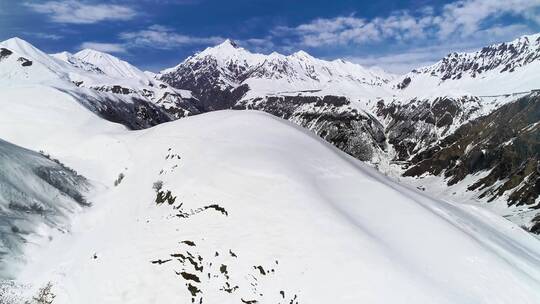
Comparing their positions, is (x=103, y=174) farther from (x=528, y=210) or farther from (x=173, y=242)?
(x=528, y=210)

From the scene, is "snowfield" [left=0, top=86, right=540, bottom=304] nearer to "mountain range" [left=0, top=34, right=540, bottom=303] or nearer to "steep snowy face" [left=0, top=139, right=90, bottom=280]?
"mountain range" [left=0, top=34, right=540, bottom=303]

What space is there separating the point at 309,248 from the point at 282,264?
1.79m

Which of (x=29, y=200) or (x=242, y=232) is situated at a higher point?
(x=242, y=232)

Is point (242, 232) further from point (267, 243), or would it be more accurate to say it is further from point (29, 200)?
point (29, 200)

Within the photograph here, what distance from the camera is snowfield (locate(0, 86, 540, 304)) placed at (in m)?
21.4

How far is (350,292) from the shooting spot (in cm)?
2014

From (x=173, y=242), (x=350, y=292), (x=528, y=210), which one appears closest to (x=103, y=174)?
(x=173, y=242)

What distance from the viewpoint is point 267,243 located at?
24016mm

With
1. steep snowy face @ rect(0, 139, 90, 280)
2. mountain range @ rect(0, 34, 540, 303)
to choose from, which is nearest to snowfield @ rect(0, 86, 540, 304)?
mountain range @ rect(0, 34, 540, 303)

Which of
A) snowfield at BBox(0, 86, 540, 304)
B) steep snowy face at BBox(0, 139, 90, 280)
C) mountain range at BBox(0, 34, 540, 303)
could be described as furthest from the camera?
steep snowy face at BBox(0, 139, 90, 280)

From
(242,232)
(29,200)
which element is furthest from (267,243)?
(29,200)

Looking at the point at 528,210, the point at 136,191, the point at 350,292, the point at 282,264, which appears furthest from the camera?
the point at 528,210

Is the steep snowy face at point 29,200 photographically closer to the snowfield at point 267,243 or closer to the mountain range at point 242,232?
the mountain range at point 242,232

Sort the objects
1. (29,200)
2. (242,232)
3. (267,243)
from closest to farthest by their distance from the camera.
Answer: (267,243) → (242,232) → (29,200)
